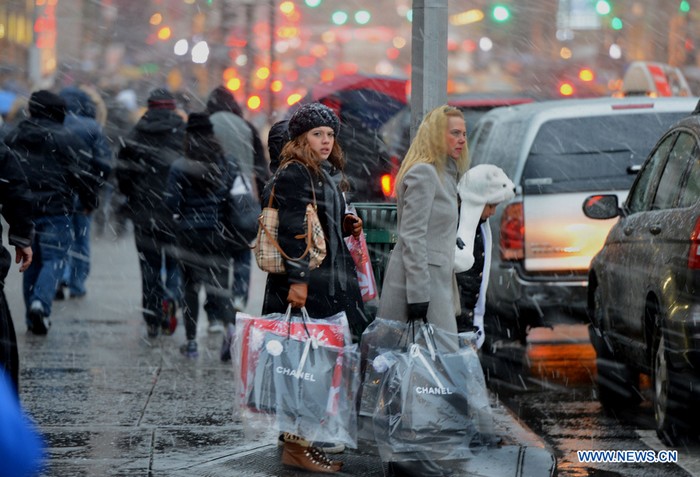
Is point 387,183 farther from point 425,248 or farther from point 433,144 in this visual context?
point 425,248

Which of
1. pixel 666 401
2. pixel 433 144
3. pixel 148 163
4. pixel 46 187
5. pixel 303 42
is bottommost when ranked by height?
pixel 666 401

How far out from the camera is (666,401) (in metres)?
7.62

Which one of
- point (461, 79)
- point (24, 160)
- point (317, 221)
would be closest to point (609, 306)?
point (317, 221)

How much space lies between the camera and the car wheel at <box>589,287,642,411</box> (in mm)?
9000

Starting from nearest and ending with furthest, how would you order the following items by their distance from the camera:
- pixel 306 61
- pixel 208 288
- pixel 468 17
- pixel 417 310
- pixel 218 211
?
pixel 417 310
pixel 218 211
pixel 208 288
pixel 468 17
pixel 306 61

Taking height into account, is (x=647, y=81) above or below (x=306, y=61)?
below

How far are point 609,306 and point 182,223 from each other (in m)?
3.56

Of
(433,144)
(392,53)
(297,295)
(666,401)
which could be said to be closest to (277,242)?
(297,295)

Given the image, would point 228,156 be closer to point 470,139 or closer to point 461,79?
point 470,139

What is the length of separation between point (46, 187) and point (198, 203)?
2.04 meters

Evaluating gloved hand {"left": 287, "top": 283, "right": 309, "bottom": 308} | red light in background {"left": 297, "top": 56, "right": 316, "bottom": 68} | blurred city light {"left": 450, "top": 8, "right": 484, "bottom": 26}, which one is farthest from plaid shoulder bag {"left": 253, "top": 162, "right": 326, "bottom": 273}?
red light in background {"left": 297, "top": 56, "right": 316, "bottom": 68}

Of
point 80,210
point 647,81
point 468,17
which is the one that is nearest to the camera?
point 80,210

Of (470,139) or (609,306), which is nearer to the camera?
(609,306)

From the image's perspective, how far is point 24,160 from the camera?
11930 mm
